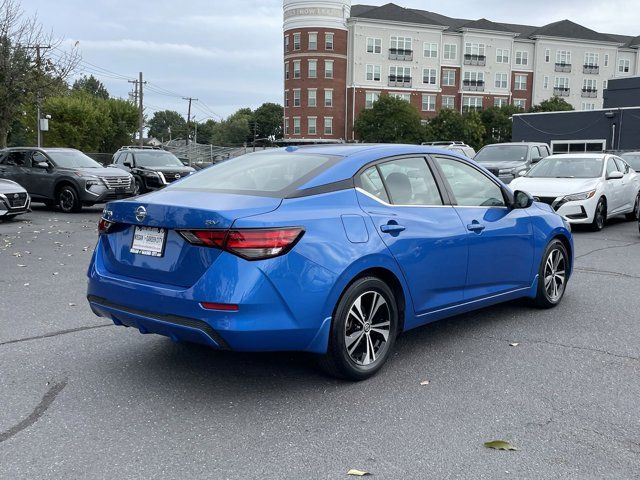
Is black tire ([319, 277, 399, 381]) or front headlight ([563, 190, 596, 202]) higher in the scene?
front headlight ([563, 190, 596, 202])

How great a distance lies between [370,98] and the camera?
7300 cm

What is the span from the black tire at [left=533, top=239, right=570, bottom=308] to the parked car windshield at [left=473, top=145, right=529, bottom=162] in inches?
507

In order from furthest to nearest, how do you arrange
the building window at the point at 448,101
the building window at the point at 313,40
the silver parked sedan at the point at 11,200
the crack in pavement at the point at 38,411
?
1. the building window at the point at 448,101
2. the building window at the point at 313,40
3. the silver parked sedan at the point at 11,200
4. the crack in pavement at the point at 38,411

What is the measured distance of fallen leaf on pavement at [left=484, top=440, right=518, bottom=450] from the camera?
3.39 metres

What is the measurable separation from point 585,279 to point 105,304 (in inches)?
237

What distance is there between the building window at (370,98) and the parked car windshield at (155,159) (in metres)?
54.3

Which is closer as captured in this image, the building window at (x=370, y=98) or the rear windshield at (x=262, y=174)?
the rear windshield at (x=262, y=174)

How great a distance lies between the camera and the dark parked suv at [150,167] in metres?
19.4

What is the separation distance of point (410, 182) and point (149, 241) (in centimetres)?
198

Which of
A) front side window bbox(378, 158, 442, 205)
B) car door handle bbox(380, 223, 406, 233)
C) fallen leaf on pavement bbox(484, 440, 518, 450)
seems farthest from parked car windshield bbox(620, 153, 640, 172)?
fallen leaf on pavement bbox(484, 440, 518, 450)

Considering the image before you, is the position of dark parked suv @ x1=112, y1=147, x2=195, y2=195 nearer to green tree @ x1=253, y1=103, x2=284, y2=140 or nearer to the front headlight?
the front headlight

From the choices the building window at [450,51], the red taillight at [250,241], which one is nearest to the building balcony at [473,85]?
the building window at [450,51]

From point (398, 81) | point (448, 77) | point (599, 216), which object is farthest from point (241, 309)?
point (448, 77)

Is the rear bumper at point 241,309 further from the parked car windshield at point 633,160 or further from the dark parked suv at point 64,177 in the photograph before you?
the parked car windshield at point 633,160
